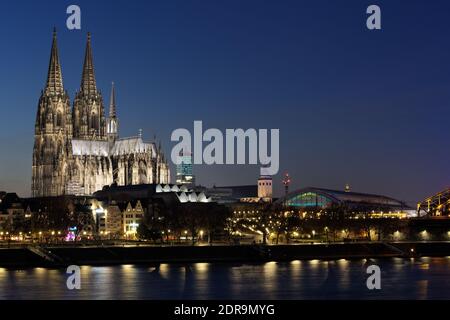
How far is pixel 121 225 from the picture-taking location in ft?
376

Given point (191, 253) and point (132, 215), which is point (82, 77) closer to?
point (132, 215)

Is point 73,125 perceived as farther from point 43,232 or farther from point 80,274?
point 80,274

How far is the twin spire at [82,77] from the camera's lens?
442 ft

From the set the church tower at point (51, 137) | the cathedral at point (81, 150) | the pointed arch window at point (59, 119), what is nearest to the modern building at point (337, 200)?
the cathedral at point (81, 150)

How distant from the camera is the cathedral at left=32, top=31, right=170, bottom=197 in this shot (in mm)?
136250

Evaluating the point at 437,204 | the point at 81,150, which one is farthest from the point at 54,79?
the point at 437,204

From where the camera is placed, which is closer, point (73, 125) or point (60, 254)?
point (60, 254)

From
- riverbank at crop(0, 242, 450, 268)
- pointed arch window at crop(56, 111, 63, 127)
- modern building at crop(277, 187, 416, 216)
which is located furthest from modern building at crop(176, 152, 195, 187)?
riverbank at crop(0, 242, 450, 268)

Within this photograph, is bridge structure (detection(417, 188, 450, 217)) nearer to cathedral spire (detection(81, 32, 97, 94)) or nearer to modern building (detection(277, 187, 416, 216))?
modern building (detection(277, 187, 416, 216))

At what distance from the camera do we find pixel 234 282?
5738 centimetres

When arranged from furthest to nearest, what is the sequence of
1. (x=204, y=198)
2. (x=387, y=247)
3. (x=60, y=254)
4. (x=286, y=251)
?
(x=204, y=198), (x=387, y=247), (x=286, y=251), (x=60, y=254)

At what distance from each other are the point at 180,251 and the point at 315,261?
33.7 feet
